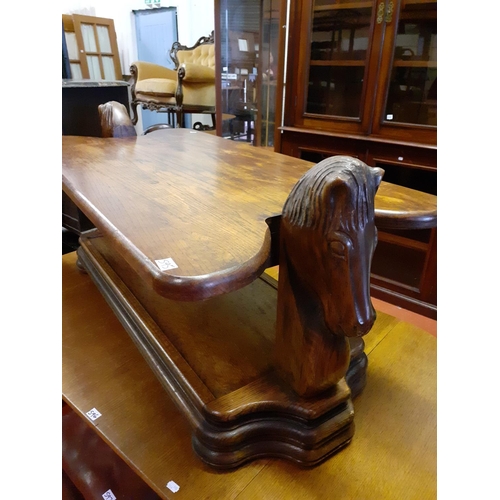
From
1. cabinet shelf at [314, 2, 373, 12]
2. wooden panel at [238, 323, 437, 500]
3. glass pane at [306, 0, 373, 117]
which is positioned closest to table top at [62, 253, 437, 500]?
wooden panel at [238, 323, 437, 500]

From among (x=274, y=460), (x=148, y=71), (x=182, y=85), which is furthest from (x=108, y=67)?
(x=274, y=460)

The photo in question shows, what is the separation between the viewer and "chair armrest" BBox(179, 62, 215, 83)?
2.79 m

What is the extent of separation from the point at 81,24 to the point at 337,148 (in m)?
3.53

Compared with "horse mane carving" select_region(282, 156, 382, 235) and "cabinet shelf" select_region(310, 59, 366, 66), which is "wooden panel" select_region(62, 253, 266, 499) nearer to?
"horse mane carving" select_region(282, 156, 382, 235)

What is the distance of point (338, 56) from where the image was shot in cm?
152

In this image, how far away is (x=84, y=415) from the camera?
0.63m

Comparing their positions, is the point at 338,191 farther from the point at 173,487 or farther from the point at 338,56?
the point at 338,56

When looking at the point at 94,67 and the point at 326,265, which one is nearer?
the point at 326,265

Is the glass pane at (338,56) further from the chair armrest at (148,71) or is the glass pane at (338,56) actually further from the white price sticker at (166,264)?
the chair armrest at (148,71)

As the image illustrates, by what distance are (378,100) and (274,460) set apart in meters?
1.26

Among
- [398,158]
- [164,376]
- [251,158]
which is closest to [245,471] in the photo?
[164,376]

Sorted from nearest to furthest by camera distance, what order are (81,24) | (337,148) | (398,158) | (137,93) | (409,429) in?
(409,429)
(398,158)
(337,148)
(137,93)
(81,24)

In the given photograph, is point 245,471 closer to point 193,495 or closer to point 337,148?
point 193,495

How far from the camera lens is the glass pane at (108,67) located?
4.12 metres
